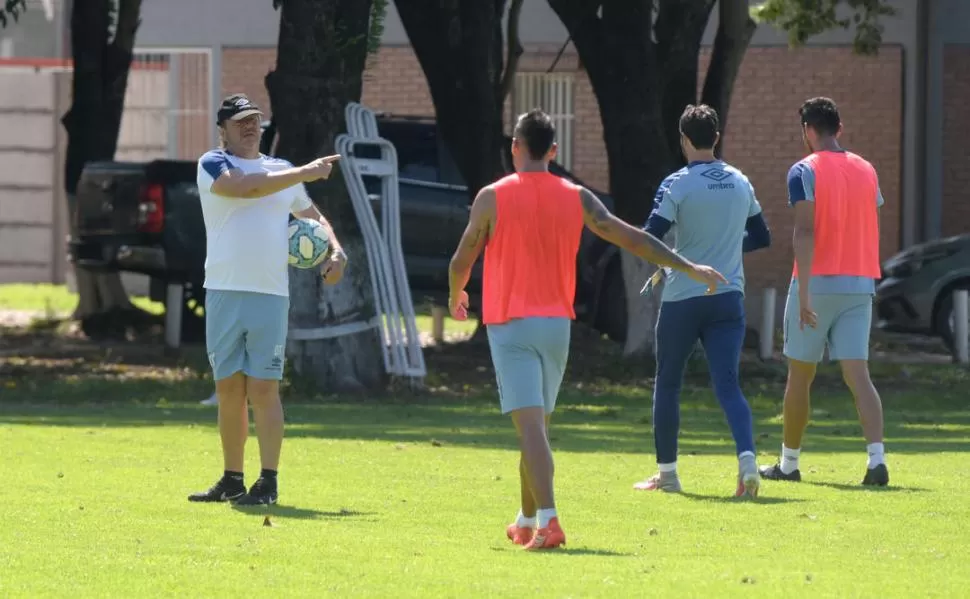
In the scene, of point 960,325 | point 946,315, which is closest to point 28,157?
point 946,315

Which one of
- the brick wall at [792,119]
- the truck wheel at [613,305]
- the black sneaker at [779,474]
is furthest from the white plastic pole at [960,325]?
the black sneaker at [779,474]

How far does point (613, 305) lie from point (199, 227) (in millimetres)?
4439

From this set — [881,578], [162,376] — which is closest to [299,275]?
[162,376]

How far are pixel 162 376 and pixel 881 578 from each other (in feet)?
40.5

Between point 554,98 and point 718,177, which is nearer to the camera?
point 718,177

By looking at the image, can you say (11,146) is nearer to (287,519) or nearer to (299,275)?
(299,275)

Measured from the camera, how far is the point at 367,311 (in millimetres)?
17516

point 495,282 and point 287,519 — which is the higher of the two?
point 495,282

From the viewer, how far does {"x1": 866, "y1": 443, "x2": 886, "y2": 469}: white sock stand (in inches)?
417

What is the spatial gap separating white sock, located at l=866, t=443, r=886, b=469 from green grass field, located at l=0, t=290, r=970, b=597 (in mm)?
181

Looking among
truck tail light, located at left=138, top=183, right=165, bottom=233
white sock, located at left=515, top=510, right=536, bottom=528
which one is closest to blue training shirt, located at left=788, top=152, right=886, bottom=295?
white sock, located at left=515, top=510, right=536, bottom=528

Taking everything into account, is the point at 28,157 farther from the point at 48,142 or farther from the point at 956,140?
the point at 956,140

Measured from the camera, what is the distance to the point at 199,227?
20.2 metres

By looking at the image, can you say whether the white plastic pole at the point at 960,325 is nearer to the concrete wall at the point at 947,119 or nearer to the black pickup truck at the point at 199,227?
the black pickup truck at the point at 199,227
